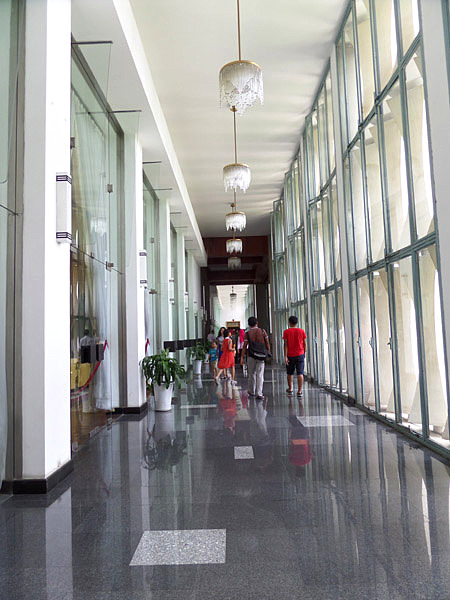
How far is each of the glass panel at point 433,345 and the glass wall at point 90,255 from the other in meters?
3.56

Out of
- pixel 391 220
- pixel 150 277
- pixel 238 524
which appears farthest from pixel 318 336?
pixel 238 524

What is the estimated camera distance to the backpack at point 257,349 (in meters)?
8.65

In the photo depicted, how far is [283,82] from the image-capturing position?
8.80 m

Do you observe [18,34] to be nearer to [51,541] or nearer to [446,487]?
[51,541]

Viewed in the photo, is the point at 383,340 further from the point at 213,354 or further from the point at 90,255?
the point at 213,354

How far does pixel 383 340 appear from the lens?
6391 millimetres

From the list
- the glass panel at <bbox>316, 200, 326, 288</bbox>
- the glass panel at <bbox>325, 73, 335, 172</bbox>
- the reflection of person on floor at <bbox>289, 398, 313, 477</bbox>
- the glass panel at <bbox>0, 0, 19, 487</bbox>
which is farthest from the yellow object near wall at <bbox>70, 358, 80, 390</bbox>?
the glass panel at <bbox>316, 200, 326, 288</bbox>

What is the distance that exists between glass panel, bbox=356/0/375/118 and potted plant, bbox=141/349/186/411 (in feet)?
15.2

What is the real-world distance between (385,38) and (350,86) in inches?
63.2

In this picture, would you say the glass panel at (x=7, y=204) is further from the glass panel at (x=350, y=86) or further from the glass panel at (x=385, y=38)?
the glass panel at (x=350, y=86)

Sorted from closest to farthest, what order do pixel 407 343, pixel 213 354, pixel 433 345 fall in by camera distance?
1. pixel 433 345
2. pixel 407 343
3. pixel 213 354

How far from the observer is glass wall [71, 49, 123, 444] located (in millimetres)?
4953

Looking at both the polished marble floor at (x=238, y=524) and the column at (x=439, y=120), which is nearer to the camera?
the polished marble floor at (x=238, y=524)

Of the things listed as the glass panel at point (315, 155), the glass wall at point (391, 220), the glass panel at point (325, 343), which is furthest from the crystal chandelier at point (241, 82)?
the glass panel at point (325, 343)
